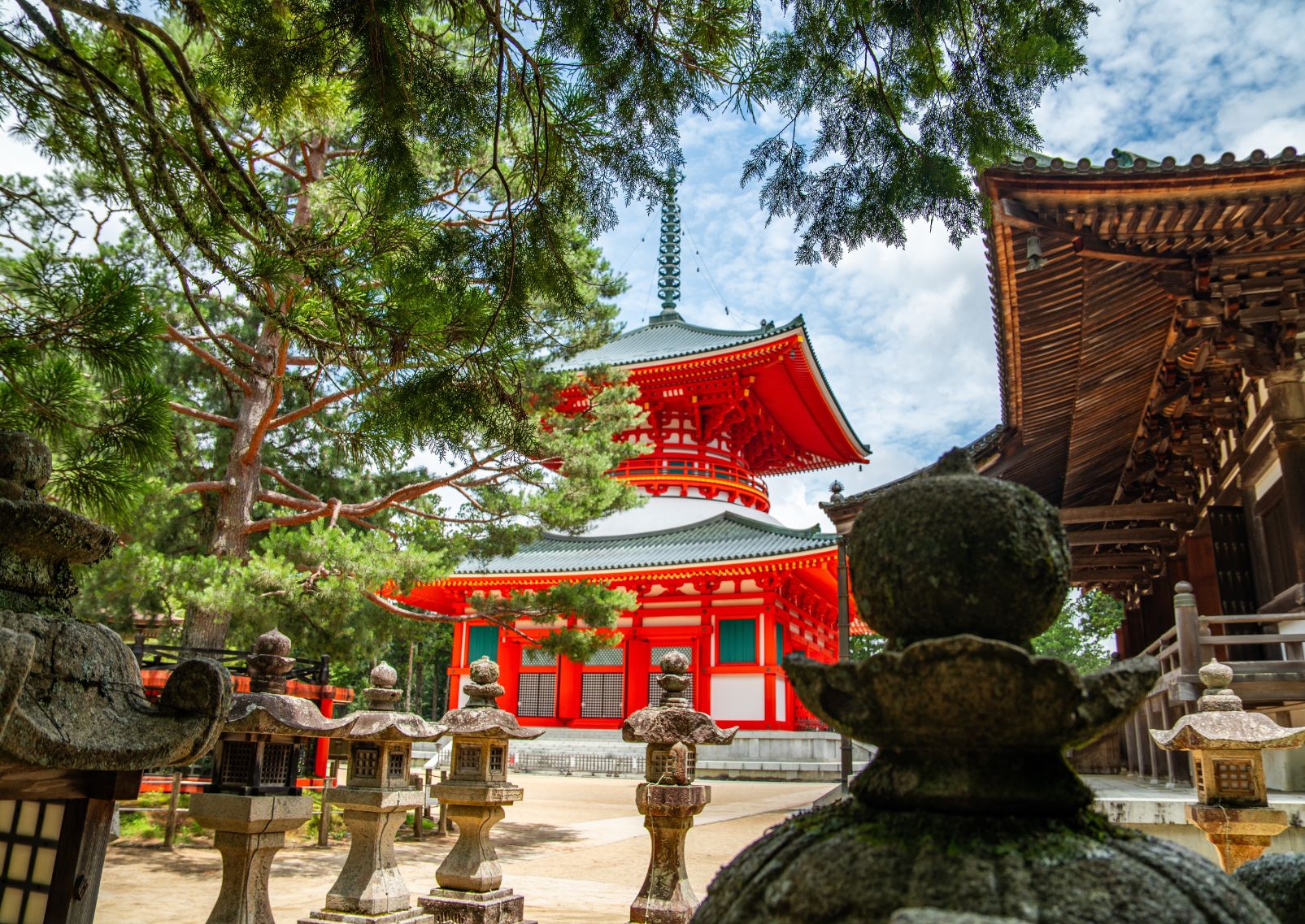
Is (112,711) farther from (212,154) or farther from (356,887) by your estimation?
(356,887)

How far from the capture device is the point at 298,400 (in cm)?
1509

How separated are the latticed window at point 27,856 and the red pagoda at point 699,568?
14.0 metres

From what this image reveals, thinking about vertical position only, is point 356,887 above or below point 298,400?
below

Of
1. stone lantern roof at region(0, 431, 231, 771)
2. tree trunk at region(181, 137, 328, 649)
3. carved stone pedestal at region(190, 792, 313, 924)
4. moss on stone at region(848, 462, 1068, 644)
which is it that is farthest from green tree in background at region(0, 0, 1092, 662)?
tree trunk at region(181, 137, 328, 649)

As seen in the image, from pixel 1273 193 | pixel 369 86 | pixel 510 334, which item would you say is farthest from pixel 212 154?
pixel 1273 193

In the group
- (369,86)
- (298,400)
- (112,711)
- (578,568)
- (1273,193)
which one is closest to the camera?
(112,711)

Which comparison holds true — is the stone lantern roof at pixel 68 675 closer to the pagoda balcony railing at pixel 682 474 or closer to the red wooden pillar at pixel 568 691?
the red wooden pillar at pixel 568 691

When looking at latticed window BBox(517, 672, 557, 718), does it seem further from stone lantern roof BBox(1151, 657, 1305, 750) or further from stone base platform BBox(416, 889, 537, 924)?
stone lantern roof BBox(1151, 657, 1305, 750)

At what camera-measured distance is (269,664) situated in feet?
16.2

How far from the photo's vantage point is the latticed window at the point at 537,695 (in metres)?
19.9

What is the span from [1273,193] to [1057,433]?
450 cm

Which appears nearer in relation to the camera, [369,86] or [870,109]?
[369,86]

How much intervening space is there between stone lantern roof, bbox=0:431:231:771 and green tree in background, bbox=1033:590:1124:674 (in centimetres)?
2694

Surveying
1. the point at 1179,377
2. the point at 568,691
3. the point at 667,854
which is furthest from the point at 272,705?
the point at 568,691
